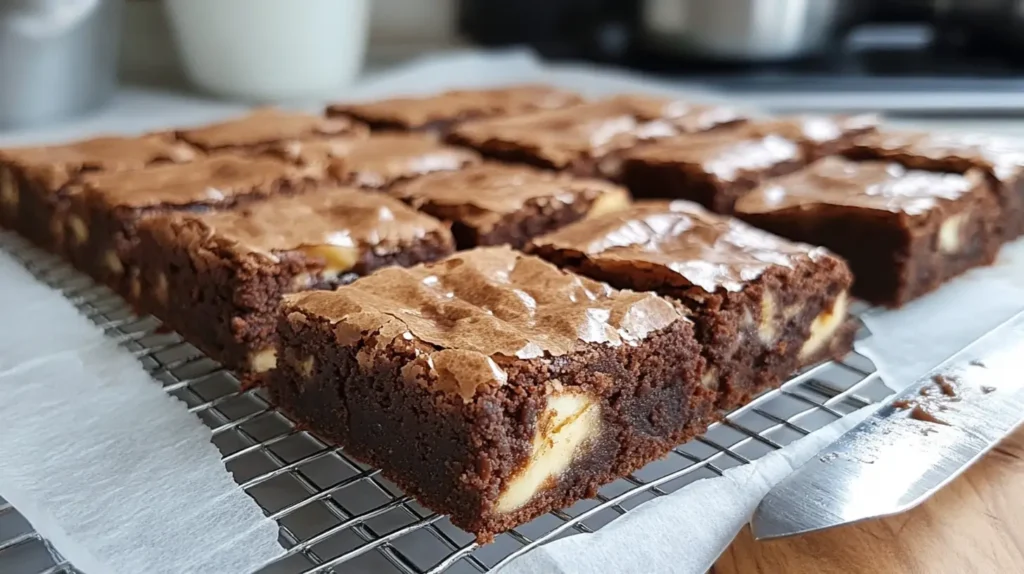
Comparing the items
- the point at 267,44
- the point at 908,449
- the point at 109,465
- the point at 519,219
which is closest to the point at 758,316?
the point at 908,449

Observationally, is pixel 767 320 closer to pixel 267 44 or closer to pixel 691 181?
pixel 691 181

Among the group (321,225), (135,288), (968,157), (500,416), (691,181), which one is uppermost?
(968,157)

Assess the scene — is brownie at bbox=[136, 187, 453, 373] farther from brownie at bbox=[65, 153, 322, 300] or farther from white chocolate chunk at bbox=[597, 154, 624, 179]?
white chocolate chunk at bbox=[597, 154, 624, 179]

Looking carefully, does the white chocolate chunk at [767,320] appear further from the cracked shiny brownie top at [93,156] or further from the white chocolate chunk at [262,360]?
the cracked shiny brownie top at [93,156]

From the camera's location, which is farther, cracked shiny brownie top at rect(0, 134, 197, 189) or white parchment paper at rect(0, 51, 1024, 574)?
cracked shiny brownie top at rect(0, 134, 197, 189)

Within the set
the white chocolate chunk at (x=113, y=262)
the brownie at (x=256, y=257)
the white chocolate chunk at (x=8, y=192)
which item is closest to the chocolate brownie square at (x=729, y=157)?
the brownie at (x=256, y=257)

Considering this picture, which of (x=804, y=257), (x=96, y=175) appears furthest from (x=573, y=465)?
(x=96, y=175)

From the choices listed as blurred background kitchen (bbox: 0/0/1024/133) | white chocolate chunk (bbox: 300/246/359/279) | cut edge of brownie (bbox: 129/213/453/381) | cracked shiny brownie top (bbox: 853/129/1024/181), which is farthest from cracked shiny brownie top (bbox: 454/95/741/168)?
white chocolate chunk (bbox: 300/246/359/279)

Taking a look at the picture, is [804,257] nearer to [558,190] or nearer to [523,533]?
[558,190]
